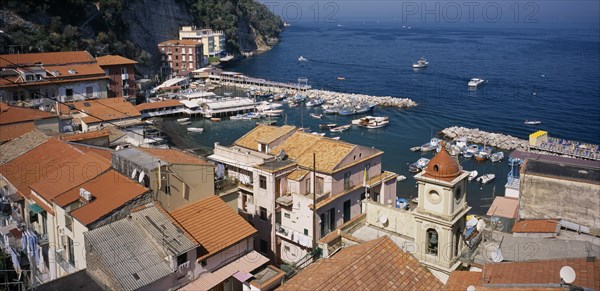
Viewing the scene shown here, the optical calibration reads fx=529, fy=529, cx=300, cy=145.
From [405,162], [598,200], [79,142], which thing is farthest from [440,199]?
[405,162]

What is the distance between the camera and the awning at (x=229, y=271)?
10398 mm

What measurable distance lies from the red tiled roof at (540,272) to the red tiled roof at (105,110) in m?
24.4

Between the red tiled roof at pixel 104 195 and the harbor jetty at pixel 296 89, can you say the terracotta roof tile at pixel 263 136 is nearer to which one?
the red tiled roof at pixel 104 195

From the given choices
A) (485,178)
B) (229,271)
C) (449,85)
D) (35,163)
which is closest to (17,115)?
(35,163)

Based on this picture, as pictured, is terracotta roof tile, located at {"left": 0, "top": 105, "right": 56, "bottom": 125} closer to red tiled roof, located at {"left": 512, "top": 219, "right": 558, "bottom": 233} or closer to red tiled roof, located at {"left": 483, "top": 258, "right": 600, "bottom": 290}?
red tiled roof, located at {"left": 512, "top": 219, "right": 558, "bottom": 233}

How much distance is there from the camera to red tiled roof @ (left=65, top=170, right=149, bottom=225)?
10.6 m

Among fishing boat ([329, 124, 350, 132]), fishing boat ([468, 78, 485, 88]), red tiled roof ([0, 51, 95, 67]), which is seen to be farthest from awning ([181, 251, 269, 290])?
fishing boat ([468, 78, 485, 88])

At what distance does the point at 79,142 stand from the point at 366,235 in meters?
9.72

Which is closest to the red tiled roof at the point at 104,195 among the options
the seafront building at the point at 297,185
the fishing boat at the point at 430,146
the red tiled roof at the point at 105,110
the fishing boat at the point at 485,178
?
the seafront building at the point at 297,185

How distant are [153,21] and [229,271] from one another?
58807mm

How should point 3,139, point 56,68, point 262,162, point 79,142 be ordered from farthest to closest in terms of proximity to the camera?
point 56,68, point 3,139, point 79,142, point 262,162

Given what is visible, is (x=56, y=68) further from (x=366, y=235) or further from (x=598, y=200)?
(x=598, y=200)

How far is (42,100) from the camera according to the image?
101 ft

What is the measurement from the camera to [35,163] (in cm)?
1429
